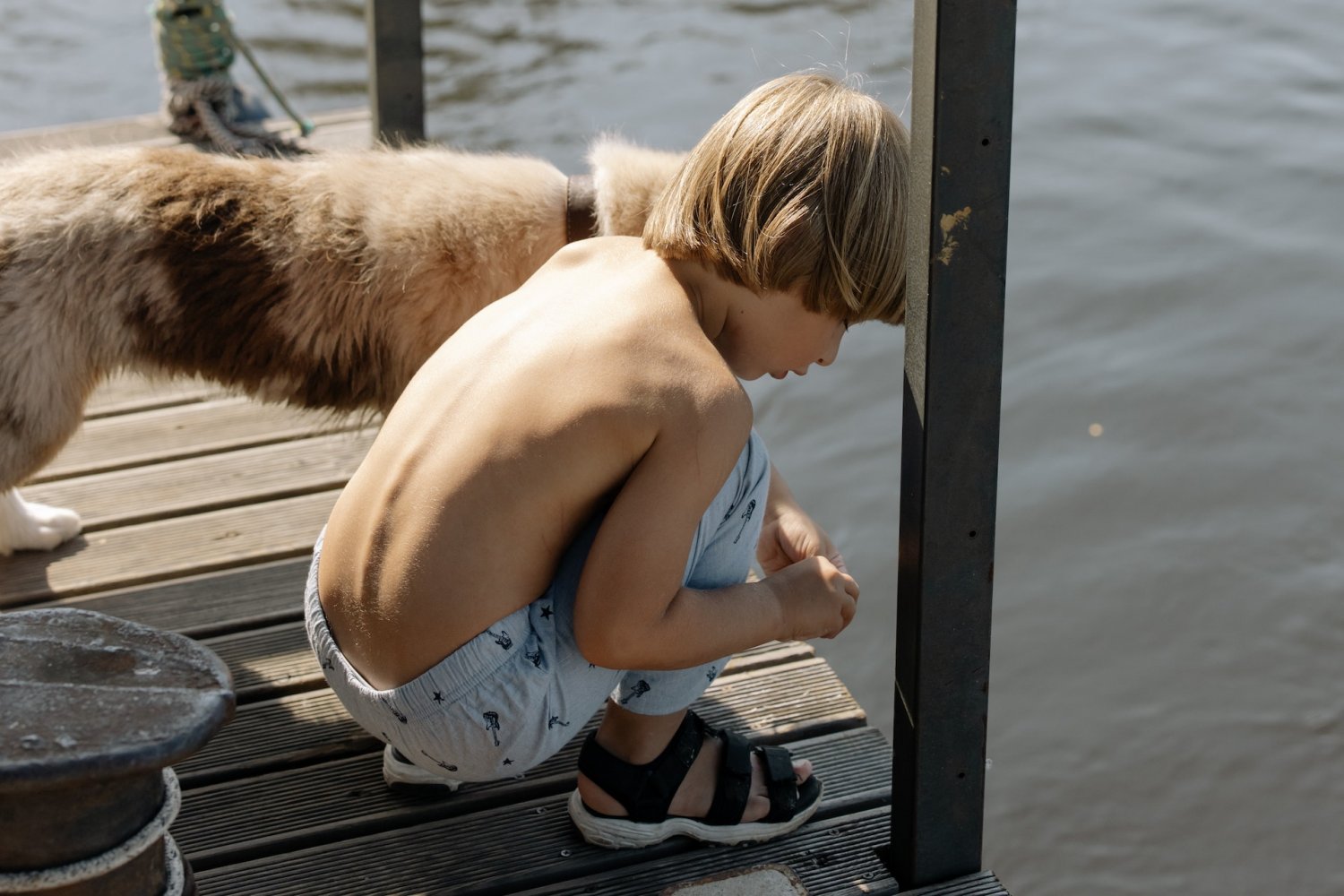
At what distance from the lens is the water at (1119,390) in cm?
317

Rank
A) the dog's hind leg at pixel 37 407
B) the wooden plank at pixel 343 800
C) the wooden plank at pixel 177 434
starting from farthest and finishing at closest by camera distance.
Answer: the wooden plank at pixel 177 434
the dog's hind leg at pixel 37 407
the wooden plank at pixel 343 800

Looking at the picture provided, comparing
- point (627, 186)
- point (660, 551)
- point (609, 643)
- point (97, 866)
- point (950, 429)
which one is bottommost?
point (97, 866)

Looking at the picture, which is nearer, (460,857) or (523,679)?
(523,679)

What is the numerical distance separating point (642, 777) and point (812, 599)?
0.41m

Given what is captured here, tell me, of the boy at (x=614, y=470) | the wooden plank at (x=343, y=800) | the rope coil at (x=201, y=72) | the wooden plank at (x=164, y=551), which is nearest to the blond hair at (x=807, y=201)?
the boy at (x=614, y=470)

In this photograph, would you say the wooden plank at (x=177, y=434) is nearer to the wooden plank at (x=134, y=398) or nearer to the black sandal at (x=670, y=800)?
the wooden plank at (x=134, y=398)

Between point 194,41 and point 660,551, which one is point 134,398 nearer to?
point 194,41

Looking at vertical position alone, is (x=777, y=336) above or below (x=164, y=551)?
above

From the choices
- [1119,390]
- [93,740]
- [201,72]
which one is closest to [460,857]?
[93,740]

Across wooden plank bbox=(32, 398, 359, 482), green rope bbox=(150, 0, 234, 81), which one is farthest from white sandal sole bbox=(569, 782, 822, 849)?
green rope bbox=(150, 0, 234, 81)

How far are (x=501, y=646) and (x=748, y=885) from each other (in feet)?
1.77

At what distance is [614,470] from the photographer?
66.0 inches

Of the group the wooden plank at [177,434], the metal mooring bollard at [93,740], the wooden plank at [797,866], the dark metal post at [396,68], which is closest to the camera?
the metal mooring bollard at [93,740]

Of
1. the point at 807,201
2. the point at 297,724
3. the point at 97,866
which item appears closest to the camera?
the point at 97,866
